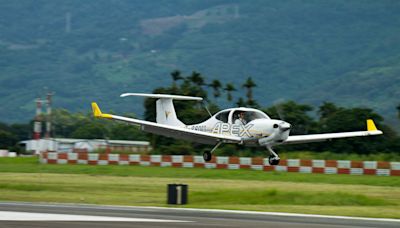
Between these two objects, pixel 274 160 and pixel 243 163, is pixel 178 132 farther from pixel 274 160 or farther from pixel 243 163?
pixel 274 160

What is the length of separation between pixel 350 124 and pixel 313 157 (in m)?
19.9

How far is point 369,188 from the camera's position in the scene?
101 ft

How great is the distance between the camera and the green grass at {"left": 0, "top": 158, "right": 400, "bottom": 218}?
24.8 metres

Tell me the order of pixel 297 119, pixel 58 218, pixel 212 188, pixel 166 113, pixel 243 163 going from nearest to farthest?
pixel 58 218, pixel 212 188, pixel 166 113, pixel 243 163, pixel 297 119

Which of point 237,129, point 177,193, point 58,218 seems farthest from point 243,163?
point 58,218

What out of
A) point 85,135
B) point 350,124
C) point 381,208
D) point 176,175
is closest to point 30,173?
point 176,175

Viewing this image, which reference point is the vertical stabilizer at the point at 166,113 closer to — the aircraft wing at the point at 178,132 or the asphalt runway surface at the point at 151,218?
the aircraft wing at the point at 178,132

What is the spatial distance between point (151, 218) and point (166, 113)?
21.4m

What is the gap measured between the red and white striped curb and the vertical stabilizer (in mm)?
2749

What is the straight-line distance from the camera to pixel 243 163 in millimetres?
41625

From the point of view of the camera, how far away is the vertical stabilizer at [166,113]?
41281 mm

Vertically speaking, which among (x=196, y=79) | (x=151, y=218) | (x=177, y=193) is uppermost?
(x=196, y=79)

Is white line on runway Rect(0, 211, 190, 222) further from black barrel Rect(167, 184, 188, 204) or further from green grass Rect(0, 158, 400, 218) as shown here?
green grass Rect(0, 158, 400, 218)

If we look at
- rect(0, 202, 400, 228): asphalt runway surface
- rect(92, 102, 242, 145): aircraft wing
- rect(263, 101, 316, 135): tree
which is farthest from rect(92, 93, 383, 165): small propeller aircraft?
rect(263, 101, 316, 135): tree
